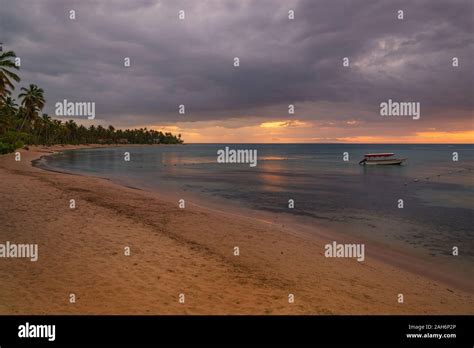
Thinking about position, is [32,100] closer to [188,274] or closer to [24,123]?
[24,123]

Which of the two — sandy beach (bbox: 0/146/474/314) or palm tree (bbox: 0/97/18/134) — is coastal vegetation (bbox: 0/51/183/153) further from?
sandy beach (bbox: 0/146/474/314)

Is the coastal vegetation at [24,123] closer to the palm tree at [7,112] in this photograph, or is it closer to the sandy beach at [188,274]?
the palm tree at [7,112]

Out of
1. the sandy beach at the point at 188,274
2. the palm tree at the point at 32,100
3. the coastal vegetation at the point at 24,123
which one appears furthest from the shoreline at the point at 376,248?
the palm tree at the point at 32,100

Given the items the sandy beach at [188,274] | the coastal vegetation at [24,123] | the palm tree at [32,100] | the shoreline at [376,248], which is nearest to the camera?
the sandy beach at [188,274]

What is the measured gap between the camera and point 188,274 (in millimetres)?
9117

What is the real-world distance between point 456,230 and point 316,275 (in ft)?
42.9

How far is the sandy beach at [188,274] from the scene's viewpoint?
7340mm

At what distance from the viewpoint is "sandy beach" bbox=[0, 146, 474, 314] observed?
7.34 metres

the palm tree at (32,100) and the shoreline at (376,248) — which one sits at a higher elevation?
the palm tree at (32,100)

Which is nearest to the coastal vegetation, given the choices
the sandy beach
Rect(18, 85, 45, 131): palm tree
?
Rect(18, 85, 45, 131): palm tree

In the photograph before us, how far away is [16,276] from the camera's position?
830 centimetres

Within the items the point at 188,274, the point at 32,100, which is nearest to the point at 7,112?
the point at 32,100

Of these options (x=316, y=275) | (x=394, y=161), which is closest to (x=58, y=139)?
(x=394, y=161)

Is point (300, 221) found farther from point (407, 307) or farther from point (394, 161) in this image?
point (394, 161)
